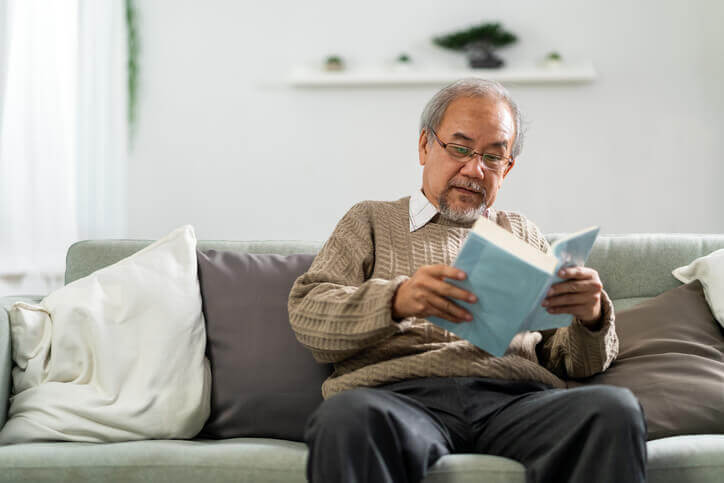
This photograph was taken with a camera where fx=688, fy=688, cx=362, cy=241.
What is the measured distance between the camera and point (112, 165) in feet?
8.23

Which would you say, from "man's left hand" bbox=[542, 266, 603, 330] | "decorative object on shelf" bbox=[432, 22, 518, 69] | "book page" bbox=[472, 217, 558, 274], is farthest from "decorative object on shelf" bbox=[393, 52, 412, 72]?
"book page" bbox=[472, 217, 558, 274]

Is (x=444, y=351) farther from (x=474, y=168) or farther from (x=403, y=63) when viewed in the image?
(x=403, y=63)

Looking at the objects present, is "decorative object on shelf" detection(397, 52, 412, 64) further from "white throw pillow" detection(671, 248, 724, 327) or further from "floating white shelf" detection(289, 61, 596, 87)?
"white throw pillow" detection(671, 248, 724, 327)

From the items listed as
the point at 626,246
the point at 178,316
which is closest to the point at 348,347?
the point at 178,316

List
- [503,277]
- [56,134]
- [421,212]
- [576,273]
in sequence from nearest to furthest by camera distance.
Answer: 1. [503,277]
2. [576,273]
3. [421,212]
4. [56,134]

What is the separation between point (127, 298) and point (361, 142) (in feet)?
4.16

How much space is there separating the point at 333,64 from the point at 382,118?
272 mm

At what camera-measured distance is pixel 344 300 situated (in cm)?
129

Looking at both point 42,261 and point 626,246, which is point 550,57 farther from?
point 42,261

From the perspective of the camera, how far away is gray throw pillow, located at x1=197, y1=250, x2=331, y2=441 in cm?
155

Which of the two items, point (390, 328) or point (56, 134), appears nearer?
point (390, 328)

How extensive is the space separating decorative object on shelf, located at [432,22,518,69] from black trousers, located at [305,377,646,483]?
157 cm

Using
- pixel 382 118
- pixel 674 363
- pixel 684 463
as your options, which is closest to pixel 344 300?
pixel 684 463

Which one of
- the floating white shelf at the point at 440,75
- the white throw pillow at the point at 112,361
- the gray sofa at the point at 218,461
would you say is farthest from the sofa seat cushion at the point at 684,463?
the floating white shelf at the point at 440,75
